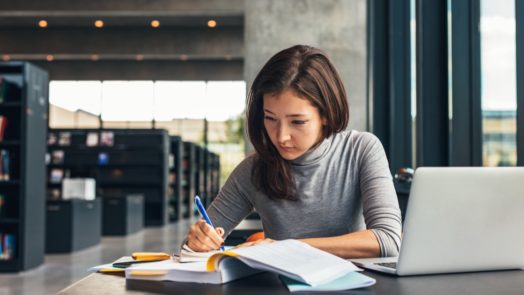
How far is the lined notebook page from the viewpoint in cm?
109

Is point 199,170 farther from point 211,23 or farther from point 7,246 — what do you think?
point 7,246

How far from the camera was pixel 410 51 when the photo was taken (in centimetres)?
485

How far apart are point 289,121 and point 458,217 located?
566 millimetres

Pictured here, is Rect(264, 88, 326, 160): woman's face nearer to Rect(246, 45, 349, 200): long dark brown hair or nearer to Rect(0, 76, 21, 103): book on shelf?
Rect(246, 45, 349, 200): long dark brown hair

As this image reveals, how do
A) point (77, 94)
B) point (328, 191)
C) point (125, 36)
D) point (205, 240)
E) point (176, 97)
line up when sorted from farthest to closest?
point (176, 97)
point (77, 94)
point (125, 36)
point (328, 191)
point (205, 240)

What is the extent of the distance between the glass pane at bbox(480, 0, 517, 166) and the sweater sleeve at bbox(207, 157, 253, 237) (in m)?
1.28

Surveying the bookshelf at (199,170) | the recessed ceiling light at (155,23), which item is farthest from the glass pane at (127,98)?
the recessed ceiling light at (155,23)

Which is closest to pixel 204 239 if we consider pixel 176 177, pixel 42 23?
pixel 176 177

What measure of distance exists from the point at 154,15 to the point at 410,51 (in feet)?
29.8

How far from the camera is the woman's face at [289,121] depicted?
171 cm

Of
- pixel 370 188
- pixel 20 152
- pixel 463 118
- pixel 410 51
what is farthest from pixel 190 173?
pixel 370 188

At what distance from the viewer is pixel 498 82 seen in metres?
2.98

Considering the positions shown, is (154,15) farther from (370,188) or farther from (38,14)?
(370,188)

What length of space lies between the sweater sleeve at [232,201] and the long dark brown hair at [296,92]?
60mm
